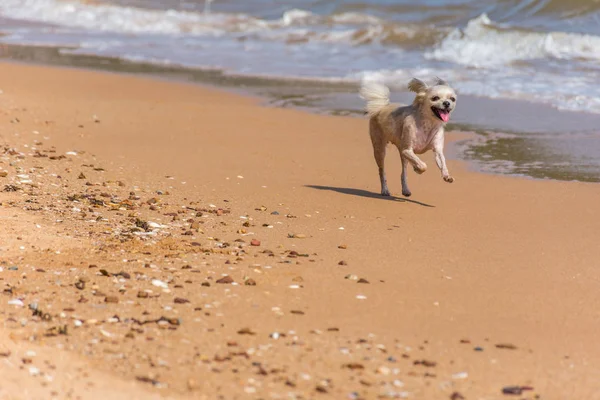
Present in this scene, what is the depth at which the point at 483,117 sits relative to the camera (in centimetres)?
1394

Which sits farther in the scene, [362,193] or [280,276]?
[362,193]

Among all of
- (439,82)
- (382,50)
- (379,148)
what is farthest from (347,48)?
(439,82)

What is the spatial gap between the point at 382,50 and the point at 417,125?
14.1 m

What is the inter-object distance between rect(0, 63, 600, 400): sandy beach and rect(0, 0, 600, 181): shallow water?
237 cm

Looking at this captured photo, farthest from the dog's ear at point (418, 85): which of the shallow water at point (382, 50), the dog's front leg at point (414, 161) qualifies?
the shallow water at point (382, 50)

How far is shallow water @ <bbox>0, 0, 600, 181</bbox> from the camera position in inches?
526

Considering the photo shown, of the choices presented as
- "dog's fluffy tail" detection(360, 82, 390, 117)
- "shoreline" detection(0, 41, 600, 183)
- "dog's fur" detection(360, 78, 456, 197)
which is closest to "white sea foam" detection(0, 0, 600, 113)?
"shoreline" detection(0, 41, 600, 183)

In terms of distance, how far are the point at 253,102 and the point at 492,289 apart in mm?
9138

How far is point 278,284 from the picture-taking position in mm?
6105

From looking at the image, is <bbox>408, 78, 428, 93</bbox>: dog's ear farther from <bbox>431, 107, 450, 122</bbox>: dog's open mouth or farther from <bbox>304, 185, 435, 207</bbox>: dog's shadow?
<bbox>304, 185, 435, 207</bbox>: dog's shadow

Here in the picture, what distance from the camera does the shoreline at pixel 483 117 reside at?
10836 millimetres

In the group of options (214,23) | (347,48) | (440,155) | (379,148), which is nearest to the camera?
(440,155)

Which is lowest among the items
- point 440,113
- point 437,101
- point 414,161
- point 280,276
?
point 280,276

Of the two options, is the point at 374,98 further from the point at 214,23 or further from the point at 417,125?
the point at 214,23
